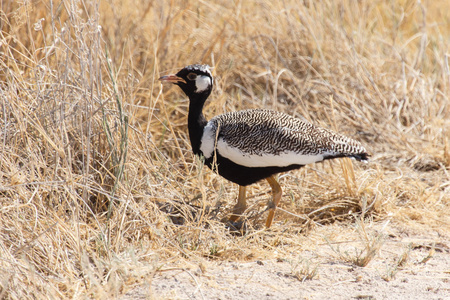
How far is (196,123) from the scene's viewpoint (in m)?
3.55

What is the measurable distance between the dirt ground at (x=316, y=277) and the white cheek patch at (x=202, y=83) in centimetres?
119

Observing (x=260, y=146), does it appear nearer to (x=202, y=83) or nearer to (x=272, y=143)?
(x=272, y=143)

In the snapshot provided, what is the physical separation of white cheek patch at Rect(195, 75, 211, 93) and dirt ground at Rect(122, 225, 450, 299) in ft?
3.91

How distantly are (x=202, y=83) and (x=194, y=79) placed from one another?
2.3 inches

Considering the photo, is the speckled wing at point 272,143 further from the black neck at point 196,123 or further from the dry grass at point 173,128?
the dry grass at point 173,128

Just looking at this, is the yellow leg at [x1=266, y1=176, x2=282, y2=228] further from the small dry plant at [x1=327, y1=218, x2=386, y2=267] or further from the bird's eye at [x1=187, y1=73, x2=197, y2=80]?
the bird's eye at [x1=187, y1=73, x2=197, y2=80]

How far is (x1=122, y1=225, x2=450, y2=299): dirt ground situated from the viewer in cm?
259

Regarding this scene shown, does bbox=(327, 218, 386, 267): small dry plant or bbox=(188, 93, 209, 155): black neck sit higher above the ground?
bbox=(188, 93, 209, 155): black neck

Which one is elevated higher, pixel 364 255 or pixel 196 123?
Result: pixel 196 123

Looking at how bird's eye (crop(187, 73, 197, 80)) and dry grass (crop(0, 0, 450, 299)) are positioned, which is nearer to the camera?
dry grass (crop(0, 0, 450, 299))

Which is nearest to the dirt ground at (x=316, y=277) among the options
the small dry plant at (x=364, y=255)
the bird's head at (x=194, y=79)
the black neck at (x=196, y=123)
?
the small dry plant at (x=364, y=255)

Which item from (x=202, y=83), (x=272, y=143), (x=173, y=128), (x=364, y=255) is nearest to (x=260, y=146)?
(x=272, y=143)

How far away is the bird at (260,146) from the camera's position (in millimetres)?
3365

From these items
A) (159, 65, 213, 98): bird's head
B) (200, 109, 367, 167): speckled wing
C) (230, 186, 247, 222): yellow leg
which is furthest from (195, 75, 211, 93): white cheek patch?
(230, 186, 247, 222): yellow leg
